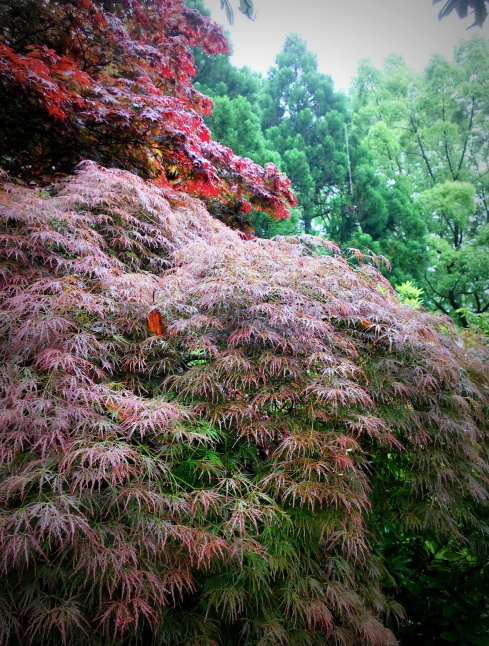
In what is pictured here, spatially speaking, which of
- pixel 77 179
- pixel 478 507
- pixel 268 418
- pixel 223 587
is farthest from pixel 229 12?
pixel 478 507

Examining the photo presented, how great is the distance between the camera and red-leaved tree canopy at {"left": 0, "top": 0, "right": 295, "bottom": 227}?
2.71 metres

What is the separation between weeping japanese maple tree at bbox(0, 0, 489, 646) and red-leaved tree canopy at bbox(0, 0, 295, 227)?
0.36ft

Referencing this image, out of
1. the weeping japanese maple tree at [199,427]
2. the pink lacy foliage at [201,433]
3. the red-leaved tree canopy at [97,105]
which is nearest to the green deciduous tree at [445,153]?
the red-leaved tree canopy at [97,105]

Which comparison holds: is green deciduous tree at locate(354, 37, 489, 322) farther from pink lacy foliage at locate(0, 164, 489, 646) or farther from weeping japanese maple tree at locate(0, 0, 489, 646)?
pink lacy foliage at locate(0, 164, 489, 646)

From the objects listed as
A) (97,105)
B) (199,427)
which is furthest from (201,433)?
(97,105)

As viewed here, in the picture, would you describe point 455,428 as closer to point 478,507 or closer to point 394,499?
point 394,499

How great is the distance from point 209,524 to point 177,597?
301 millimetres

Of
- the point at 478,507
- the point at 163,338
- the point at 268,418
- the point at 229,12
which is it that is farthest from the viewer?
the point at 478,507

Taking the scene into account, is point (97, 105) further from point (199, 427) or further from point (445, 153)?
point (445, 153)

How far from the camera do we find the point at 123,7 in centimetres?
367

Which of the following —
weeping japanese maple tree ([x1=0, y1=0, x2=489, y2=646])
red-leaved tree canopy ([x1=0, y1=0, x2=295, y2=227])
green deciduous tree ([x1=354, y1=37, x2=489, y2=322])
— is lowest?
weeping japanese maple tree ([x1=0, y1=0, x2=489, y2=646])

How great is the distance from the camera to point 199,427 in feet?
5.05

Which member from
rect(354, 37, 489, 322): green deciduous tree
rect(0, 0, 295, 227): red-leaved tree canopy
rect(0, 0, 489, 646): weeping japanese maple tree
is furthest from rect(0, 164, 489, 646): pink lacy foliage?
rect(354, 37, 489, 322): green deciduous tree

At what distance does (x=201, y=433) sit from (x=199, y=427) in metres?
0.05
